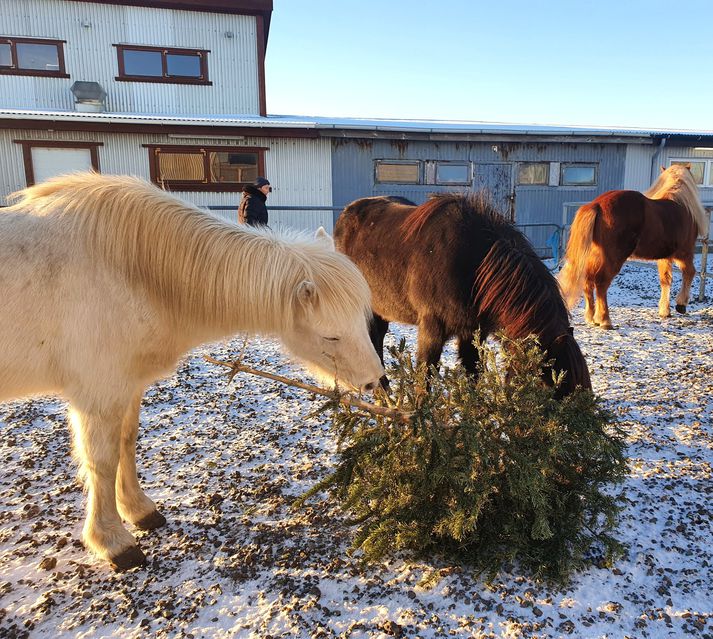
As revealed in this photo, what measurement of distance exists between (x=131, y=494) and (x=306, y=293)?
5.24ft

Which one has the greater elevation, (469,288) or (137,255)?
(137,255)

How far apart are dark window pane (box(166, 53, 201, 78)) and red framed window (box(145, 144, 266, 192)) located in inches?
119

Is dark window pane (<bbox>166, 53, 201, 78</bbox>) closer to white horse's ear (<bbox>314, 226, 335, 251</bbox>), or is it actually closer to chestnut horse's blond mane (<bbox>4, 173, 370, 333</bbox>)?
chestnut horse's blond mane (<bbox>4, 173, 370, 333</bbox>)

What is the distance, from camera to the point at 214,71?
13.9 metres

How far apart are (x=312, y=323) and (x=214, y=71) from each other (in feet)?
46.8

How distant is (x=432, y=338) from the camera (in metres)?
3.40

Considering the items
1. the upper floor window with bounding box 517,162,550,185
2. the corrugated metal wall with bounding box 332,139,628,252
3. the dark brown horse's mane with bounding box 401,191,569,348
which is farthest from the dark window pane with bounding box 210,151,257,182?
the dark brown horse's mane with bounding box 401,191,569,348

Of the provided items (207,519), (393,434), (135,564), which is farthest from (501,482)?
(135,564)

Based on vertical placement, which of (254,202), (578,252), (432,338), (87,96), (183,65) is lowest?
(432,338)

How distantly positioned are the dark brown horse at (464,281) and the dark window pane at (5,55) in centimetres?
1431

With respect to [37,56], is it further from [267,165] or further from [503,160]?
[503,160]

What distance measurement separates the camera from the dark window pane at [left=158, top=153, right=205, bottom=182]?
40.7ft

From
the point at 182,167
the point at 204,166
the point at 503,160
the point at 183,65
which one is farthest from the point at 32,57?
the point at 503,160

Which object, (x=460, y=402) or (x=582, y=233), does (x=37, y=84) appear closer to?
(x=582, y=233)
